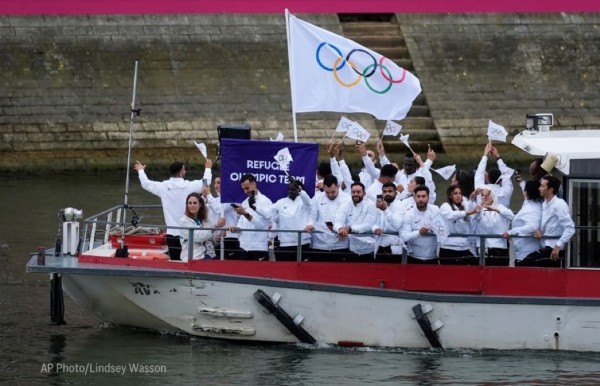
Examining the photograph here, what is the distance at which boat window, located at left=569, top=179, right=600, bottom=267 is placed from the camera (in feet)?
55.3

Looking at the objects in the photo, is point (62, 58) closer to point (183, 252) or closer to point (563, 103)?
point (563, 103)

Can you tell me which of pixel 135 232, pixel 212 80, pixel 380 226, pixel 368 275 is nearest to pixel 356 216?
pixel 380 226

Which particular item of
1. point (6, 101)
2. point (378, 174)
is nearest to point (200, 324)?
point (378, 174)

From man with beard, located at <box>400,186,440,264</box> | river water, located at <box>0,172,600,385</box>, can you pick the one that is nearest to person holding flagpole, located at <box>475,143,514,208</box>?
man with beard, located at <box>400,186,440,264</box>

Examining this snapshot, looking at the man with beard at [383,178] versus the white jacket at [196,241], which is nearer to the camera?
the white jacket at [196,241]

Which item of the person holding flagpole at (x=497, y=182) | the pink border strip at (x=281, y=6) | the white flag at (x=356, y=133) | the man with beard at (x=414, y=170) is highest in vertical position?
the pink border strip at (x=281, y=6)

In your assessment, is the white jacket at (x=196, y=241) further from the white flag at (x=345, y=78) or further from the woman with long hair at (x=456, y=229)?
the woman with long hair at (x=456, y=229)

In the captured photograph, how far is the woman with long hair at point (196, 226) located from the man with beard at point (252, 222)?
0.38 m

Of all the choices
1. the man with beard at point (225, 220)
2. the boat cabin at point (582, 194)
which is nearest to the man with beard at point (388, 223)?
the man with beard at point (225, 220)

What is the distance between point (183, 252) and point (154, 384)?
1.78 m

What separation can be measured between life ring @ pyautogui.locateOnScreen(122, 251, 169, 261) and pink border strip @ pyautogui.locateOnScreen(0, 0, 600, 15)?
18300 millimetres

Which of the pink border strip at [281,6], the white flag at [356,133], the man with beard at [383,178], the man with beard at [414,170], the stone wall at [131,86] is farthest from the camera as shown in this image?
the pink border strip at [281,6]

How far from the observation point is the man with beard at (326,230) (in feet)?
57.0

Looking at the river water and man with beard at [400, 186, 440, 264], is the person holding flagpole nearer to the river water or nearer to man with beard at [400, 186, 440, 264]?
man with beard at [400, 186, 440, 264]
